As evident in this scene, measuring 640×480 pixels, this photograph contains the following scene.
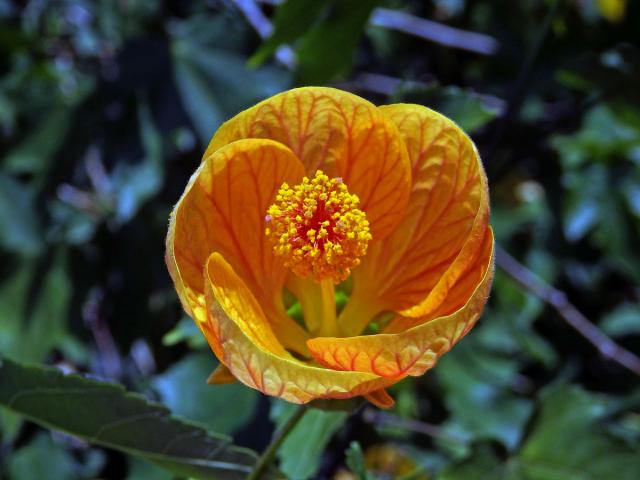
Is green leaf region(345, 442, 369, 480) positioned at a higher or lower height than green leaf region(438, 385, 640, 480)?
higher

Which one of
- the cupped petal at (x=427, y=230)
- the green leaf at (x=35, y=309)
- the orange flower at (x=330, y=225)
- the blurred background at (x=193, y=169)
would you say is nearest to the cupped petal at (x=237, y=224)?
the orange flower at (x=330, y=225)

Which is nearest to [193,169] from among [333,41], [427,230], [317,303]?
[333,41]

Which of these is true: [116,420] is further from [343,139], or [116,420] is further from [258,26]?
[258,26]

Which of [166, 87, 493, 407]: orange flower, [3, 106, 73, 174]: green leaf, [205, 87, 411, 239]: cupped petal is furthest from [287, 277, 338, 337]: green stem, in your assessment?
[3, 106, 73, 174]: green leaf

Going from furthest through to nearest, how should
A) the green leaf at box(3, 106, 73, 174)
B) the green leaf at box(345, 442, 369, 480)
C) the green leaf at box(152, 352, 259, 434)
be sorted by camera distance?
the green leaf at box(3, 106, 73, 174)
the green leaf at box(152, 352, 259, 434)
the green leaf at box(345, 442, 369, 480)

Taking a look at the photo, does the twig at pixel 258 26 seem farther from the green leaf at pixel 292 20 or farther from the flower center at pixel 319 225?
the flower center at pixel 319 225

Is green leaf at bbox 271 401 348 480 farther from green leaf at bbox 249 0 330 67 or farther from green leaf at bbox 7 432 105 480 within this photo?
green leaf at bbox 7 432 105 480
